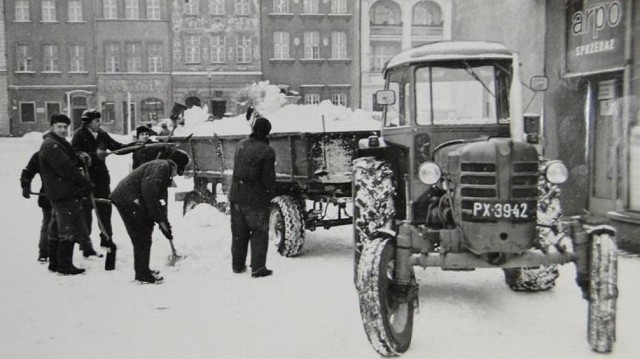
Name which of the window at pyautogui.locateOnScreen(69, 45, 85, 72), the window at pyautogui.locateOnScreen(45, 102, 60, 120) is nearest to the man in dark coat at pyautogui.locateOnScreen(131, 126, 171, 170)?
the window at pyautogui.locateOnScreen(69, 45, 85, 72)

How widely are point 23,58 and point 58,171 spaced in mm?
44070

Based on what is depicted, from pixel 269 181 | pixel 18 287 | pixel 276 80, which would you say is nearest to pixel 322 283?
pixel 269 181

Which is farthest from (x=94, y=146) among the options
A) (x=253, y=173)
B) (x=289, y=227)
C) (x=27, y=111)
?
(x=27, y=111)

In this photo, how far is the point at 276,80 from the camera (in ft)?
151

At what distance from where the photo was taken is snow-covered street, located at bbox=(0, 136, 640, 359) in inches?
207

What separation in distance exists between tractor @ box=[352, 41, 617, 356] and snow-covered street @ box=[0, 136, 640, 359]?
0.43 m

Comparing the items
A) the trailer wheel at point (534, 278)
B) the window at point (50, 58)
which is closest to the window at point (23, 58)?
the window at point (50, 58)

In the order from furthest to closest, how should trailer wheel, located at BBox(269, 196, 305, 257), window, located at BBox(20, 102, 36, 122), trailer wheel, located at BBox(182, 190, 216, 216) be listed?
1. window, located at BBox(20, 102, 36, 122)
2. trailer wheel, located at BBox(182, 190, 216, 216)
3. trailer wheel, located at BBox(269, 196, 305, 257)

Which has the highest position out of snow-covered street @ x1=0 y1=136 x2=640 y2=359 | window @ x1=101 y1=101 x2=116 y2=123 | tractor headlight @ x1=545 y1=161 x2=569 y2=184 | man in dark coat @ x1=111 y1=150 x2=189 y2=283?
window @ x1=101 y1=101 x2=116 y2=123

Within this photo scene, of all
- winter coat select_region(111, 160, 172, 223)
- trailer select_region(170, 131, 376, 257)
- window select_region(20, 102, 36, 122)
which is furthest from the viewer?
window select_region(20, 102, 36, 122)

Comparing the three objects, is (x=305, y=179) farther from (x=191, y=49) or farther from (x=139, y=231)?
(x=191, y=49)

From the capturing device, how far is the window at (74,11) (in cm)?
4669

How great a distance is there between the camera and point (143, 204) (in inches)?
293

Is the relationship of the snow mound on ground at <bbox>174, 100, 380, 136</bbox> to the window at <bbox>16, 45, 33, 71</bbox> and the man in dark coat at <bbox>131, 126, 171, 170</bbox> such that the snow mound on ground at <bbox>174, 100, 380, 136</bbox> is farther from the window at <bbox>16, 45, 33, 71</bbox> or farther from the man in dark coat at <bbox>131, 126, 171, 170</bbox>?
the window at <bbox>16, 45, 33, 71</bbox>
